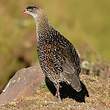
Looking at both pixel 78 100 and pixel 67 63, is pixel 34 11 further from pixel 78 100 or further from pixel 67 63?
pixel 78 100

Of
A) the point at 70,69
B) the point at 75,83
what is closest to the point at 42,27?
the point at 70,69

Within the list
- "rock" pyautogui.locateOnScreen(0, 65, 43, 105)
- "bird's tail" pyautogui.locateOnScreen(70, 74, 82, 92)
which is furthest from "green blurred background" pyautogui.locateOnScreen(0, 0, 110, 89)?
"bird's tail" pyautogui.locateOnScreen(70, 74, 82, 92)

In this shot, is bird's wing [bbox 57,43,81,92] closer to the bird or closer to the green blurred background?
the bird

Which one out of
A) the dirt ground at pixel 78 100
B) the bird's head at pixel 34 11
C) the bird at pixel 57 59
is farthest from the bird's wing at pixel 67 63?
the bird's head at pixel 34 11

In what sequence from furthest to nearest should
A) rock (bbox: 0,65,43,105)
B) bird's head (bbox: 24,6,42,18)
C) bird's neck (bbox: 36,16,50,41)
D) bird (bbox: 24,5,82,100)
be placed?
rock (bbox: 0,65,43,105) → bird's head (bbox: 24,6,42,18) → bird's neck (bbox: 36,16,50,41) → bird (bbox: 24,5,82,100)

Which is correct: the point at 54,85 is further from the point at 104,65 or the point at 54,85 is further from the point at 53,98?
the point at 104,65

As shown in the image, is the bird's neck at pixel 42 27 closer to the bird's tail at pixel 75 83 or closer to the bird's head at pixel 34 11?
the bird's head at pixel 34 11
